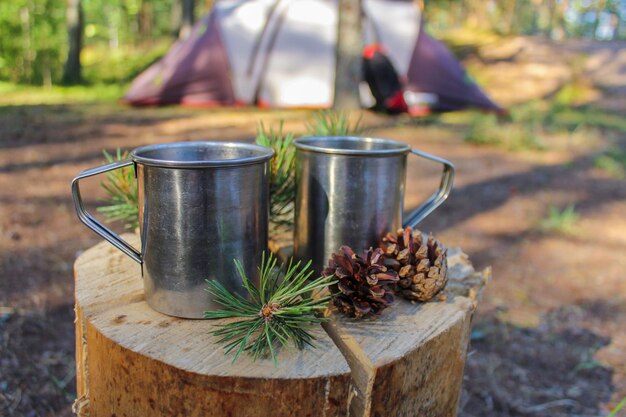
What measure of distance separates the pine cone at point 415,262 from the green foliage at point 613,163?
515 centimetres

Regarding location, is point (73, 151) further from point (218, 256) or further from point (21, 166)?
point (218, 256)

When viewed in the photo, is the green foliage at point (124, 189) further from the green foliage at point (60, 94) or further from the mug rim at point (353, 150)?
the green foliage at point (60, 94)

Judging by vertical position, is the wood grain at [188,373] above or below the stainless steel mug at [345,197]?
below

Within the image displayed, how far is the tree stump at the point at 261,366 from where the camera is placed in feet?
3.33

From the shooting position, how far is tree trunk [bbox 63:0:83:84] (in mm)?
11320

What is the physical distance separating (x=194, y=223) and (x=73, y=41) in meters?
12.2

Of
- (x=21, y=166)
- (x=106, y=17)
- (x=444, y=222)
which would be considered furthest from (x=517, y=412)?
(x=106, y=17)

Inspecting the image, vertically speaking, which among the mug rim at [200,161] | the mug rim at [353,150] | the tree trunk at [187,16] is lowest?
the mug rim at [200,161]

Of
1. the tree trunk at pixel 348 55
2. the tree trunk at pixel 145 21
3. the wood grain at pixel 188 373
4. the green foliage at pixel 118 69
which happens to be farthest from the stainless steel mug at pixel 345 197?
the tree trunk at pixel 145 21

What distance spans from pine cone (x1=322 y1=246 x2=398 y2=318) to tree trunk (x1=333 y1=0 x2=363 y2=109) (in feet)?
18.6

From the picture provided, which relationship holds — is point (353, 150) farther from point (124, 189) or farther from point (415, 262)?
point (124, 189)

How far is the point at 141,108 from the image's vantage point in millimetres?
8266

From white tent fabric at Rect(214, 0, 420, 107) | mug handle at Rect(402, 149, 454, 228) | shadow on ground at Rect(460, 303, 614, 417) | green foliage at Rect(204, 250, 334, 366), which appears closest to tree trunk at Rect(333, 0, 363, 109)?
white tent fabric at Rect(214, 0, 420, 107)

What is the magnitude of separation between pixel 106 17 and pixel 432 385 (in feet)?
99.1
